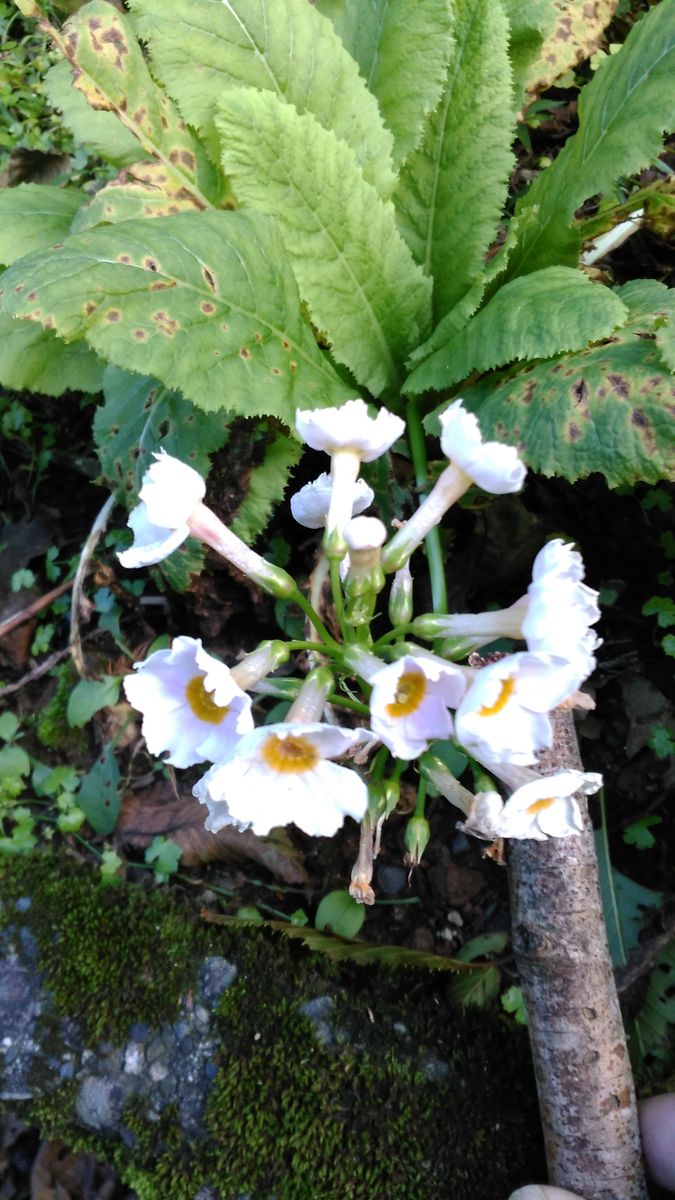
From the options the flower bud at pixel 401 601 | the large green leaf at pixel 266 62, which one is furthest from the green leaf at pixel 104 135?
the flower bud at pixel 401 601

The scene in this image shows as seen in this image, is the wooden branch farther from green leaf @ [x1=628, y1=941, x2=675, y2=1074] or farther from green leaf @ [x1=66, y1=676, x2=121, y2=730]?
green leaf @ [x1=66, y1=676, x2=121, y2=730]

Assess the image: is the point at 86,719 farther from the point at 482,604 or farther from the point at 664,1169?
the point at 664,1169

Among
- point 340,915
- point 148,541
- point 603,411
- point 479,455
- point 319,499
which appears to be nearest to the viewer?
point 479,455

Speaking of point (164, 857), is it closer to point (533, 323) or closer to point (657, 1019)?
point (657, 1019)

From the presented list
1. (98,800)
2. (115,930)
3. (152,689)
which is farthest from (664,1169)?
(98,800)

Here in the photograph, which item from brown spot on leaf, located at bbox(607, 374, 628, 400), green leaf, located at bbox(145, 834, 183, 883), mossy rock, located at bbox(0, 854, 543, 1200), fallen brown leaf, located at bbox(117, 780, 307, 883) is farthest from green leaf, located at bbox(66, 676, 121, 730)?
brown spot on leaf, located at bbox(607, 374, 628, 400)

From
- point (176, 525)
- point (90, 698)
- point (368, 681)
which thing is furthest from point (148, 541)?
point (90, 698)
